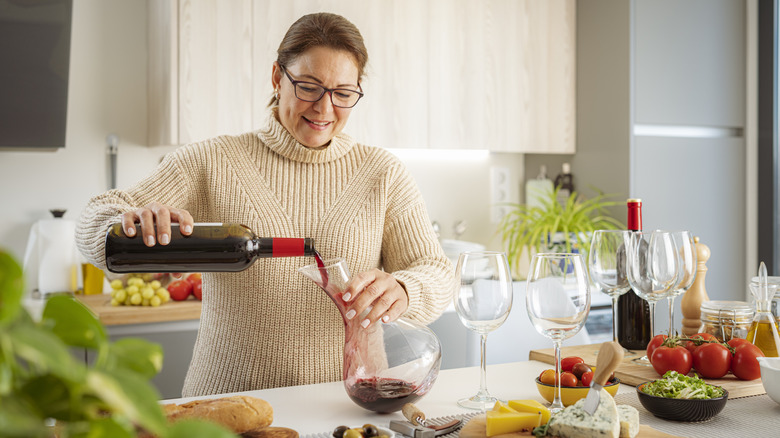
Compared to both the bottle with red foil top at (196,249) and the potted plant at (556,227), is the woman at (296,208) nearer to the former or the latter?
the bottle with red foil top at (196,249)

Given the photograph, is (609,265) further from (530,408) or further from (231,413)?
(231,413)

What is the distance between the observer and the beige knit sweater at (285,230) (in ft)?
4.93

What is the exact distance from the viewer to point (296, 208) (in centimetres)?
159

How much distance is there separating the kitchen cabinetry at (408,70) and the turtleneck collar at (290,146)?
0.91m

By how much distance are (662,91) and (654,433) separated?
8.83 feet

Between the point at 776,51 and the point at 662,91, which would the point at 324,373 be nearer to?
the point at 662,91

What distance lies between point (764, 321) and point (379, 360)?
78cm

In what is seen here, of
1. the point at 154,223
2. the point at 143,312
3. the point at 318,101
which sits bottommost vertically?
the point at 143,312

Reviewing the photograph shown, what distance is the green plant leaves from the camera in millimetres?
359

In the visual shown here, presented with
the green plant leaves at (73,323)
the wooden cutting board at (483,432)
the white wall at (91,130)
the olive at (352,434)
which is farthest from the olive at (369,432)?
the white wall at (91,130)

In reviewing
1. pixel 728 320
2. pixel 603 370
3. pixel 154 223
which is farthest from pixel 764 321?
pixel 154 223

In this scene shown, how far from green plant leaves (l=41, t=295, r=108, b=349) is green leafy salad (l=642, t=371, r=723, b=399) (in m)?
0.93

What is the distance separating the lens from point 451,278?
1507mm

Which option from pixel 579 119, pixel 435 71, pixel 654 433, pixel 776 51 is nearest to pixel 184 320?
pixel 435 71
